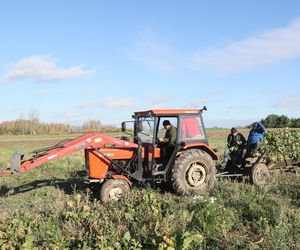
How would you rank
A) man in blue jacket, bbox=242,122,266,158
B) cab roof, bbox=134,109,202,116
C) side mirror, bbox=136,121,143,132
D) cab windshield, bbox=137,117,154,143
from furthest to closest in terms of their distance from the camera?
man in blue jacket, bbox=242,122,266,158, side mirror, bbox=136,121,143,132, cab windshield, bbox=137,117,154,143, cab roof, bbox=134,109,202,116

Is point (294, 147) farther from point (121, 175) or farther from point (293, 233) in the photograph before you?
point (293, 233)

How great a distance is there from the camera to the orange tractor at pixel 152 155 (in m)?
10.3

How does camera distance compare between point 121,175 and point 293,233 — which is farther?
point 121,175

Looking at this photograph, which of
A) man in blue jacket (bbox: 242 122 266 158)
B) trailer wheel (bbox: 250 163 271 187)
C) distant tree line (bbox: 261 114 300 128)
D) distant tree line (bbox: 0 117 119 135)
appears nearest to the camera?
trailer wheel (bbox: 250 163 271 187)

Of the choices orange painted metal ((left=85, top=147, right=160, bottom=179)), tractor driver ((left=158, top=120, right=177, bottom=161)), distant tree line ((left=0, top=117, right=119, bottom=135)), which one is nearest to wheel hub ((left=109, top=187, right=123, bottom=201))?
orange painted metal ((left=85, top=147, right=160, bottom=179))

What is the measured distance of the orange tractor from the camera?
1026cm

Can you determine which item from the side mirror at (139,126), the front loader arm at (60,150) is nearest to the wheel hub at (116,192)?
the front loader arm at (60,150)

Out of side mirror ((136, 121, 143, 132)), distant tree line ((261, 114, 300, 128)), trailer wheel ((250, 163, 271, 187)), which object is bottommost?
trailer wheel ((250, 163, 271, 187))

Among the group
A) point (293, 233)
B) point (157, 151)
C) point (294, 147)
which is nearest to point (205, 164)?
point (157, 151)

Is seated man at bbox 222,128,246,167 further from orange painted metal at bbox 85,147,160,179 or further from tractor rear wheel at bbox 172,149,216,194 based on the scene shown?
orange painted metal at bbox 85,147,160,179

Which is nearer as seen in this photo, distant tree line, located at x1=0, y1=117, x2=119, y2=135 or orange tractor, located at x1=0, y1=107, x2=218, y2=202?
orange tractor, located at x1=0, y1=107, x2=218, y2=202

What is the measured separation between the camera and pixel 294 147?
12.5 metres

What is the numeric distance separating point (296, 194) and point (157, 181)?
3.18m

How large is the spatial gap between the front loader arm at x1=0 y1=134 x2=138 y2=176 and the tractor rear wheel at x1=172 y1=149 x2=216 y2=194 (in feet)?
3.93
